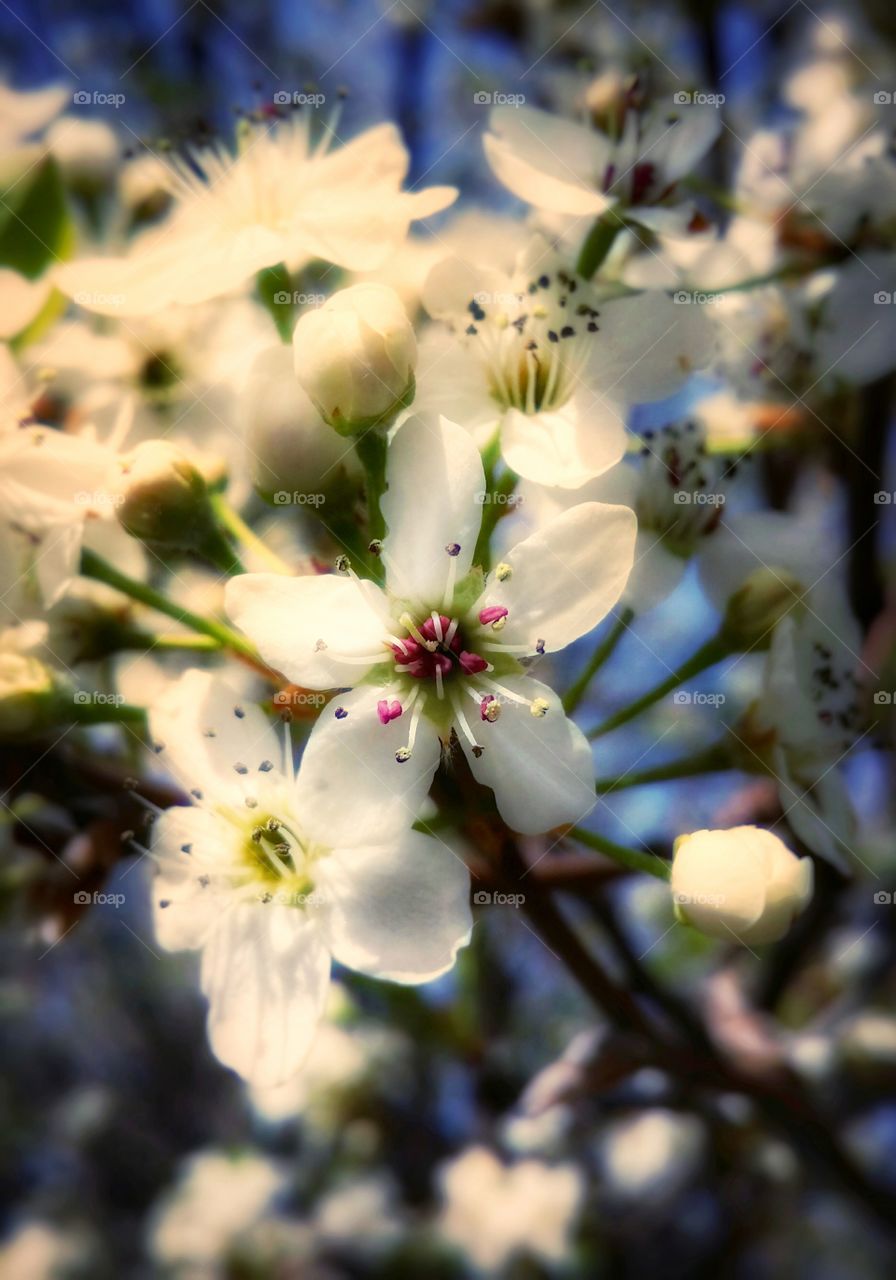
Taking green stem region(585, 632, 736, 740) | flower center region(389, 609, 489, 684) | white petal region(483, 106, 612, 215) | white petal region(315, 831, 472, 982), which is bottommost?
white petal region(315, 831, 472, 982)

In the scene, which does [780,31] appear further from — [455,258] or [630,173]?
[455,258]

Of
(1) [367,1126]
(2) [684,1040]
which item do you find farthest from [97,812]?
(1) [367,1126]

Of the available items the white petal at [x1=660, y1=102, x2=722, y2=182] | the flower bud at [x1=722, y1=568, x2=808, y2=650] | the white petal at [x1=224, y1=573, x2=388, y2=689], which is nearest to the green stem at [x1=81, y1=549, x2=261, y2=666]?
the white petal at [x1=224, y1=573, x2=388, y2=689]

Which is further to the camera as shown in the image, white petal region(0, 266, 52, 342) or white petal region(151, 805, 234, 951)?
white petal region(0, 266, 52, 342)

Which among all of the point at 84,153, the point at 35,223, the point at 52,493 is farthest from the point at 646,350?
the point at 84,153

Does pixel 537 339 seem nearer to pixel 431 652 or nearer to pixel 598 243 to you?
pixel 598 243

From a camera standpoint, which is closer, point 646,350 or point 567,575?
point 567,575

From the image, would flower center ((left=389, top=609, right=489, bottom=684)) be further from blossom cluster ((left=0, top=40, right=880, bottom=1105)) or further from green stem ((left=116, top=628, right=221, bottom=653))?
green stem ((left=116, top=628, right=221, bottom=653))

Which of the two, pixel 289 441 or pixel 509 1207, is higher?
pixel 289 441
